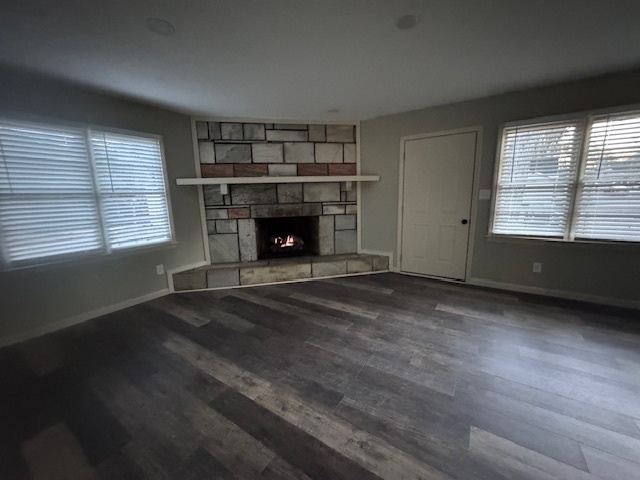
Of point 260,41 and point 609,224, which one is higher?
point 260,41

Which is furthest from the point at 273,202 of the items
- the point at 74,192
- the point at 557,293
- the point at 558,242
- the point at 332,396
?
the point at 557,293

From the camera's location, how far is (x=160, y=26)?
63.9 inches

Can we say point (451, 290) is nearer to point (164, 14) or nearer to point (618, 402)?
point (618, 402)

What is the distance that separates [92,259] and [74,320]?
65cm

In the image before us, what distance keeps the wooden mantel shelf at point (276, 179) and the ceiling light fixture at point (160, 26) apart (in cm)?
188

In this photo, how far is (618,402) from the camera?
156 centimetres

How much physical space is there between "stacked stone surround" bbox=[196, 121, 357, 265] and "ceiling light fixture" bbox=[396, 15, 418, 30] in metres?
2.24

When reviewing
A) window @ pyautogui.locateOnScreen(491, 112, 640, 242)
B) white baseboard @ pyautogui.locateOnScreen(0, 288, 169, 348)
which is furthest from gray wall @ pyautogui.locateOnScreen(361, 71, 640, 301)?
white baseboard @ pyautogui.locateOnScreen(0, 288, 169, 348)

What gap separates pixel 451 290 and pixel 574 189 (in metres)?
1.68

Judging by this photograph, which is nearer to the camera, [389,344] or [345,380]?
[345,380]

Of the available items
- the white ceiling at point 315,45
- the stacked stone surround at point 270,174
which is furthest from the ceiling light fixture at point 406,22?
the stacked stone surround at point 270,174

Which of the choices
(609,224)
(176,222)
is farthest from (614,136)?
(176,222)

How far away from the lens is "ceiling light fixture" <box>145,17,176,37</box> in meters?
1.58

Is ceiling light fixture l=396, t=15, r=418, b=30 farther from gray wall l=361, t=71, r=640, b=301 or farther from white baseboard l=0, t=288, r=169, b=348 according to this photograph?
white baseboard l=0, t=288, r=169, b=348
